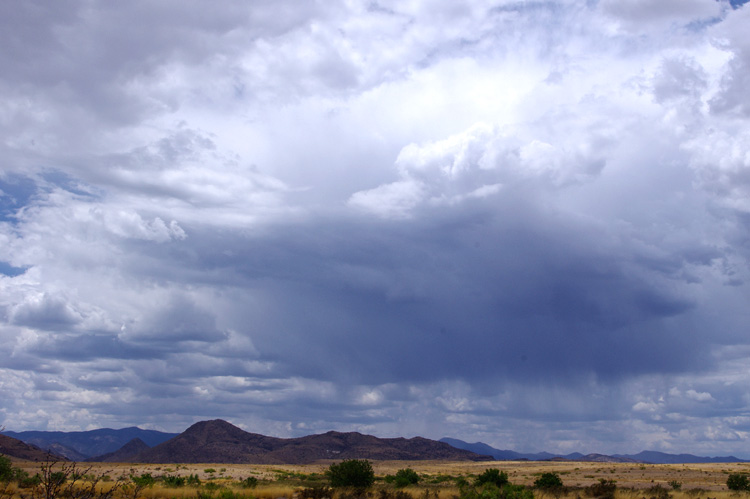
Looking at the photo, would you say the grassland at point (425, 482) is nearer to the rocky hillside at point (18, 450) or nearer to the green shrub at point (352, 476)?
the green shrub at point (352, 476)

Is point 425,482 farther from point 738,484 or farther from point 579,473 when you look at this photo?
point 579,473

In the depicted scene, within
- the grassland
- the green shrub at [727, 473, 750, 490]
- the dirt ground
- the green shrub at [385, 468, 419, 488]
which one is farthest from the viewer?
the dirt ground

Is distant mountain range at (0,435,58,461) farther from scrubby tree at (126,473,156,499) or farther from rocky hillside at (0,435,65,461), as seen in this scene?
scrubby tree at (126,473,156,499)

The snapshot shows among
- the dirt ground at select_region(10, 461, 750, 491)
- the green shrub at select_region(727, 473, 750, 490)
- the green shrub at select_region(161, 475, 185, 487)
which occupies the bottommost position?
the dirt ground at select_region(10, 461, 750, 491)

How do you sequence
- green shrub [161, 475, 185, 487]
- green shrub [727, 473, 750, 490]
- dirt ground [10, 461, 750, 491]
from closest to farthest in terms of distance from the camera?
green shrub [161, 475, 185, 487]
green shrub [727, 473, 750, 490]
dirt ground [10, 461, 750, 491]

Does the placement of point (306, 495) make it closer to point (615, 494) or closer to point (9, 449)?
point (615, 494)

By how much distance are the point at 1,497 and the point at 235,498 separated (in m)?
13.8

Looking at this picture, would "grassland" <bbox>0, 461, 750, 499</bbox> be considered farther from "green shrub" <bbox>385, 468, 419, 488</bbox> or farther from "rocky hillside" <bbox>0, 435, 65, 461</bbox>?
"rocky hillside" <bbox>0, 435, 65, 461</bbox>

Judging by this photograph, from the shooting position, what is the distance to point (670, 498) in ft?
132

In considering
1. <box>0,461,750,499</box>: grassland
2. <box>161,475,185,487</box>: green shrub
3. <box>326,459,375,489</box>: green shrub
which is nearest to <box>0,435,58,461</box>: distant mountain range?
<box>0,461,750,499</box>: grassland

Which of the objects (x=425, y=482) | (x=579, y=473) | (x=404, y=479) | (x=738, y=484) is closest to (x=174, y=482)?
(x=404, y=479)

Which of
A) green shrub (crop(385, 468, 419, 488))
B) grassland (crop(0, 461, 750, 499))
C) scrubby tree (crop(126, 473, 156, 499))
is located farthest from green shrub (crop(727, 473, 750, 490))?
scrubby tree (crop(126, 473, 156, 499))

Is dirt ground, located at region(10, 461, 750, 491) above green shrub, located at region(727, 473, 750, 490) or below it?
below

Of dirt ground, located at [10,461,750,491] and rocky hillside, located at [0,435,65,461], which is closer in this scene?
dirt ground, located at [10,461,750,491]
